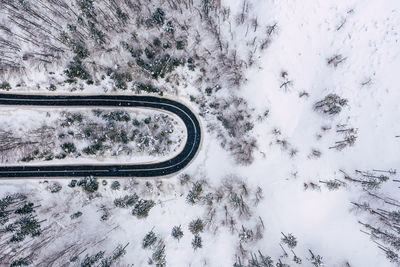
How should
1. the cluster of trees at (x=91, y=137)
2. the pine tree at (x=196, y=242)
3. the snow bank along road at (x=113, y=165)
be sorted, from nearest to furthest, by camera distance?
the pine tree at (x=196, y=242) → the cluster of trees at (x=91, y=137) → the snow bank along road at (x=113, y=165)

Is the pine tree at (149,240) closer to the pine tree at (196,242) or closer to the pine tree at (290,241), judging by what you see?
the pine tree at (196,242)

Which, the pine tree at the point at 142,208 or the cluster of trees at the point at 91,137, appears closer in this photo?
the pine tree at the point at 142,208

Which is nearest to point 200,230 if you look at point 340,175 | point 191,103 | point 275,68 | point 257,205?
point 257,205

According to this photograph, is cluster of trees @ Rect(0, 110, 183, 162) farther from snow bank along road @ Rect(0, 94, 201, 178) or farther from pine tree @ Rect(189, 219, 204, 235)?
pine tree @ Rect(189, 219, 204, 235)

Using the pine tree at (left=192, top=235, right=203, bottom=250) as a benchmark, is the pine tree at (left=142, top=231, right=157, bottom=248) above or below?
above

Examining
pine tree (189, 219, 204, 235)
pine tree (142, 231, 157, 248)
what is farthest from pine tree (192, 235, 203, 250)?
pine tree (142, 231, 157, 248)

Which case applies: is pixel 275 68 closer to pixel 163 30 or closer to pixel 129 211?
pixel 163 30

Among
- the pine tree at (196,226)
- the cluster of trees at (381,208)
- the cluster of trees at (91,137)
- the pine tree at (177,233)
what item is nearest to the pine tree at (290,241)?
the cluster of trees at (381,208)

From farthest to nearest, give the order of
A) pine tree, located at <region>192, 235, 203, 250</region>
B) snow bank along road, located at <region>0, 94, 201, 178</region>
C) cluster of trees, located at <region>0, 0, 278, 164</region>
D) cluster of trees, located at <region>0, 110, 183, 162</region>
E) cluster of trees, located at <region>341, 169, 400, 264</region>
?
1. snow bank along road, located at <region>0, 94, 201, 178</region>
2. cluster of trees, located at <region>0, 110, 183, 162</region>
3. pine tree, located at <region>192, 235, 203, 250</region>
4. cluster of trees, located at <region>0, 0, 278, 164</region>
5. cluster of trees, located at <region>341, 169, 400, 264</region>
